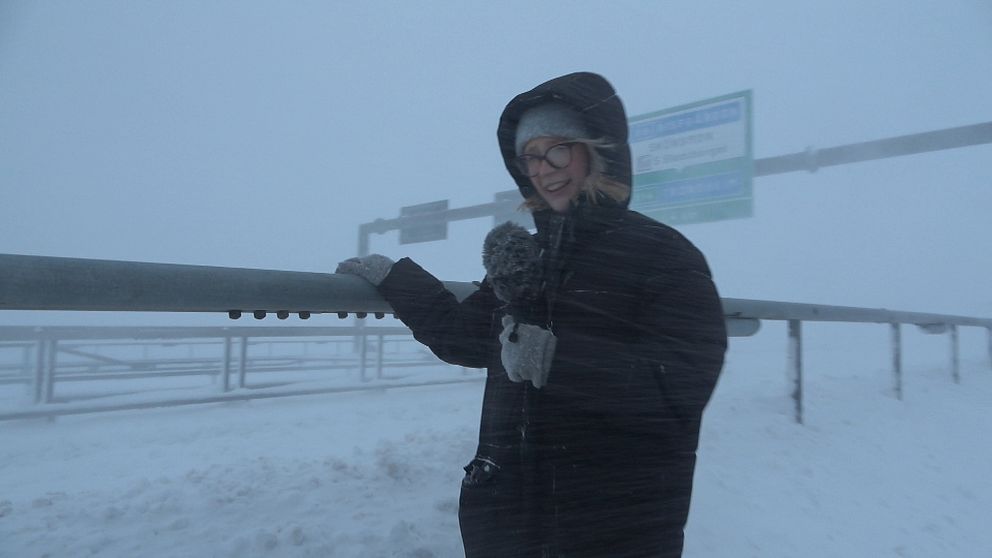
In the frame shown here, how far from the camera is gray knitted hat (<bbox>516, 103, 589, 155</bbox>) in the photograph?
5.24 ft

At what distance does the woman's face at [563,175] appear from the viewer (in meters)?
1.60

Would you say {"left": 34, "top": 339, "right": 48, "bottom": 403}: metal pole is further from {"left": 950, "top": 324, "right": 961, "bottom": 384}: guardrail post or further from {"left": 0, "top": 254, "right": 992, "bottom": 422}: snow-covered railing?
{"left": 950, "top": 324, "right": 961, "bottom": 384}: guardrail post

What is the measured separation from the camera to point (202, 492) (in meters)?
2.44

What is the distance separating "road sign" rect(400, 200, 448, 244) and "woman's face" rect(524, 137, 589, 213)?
14091 millimetres

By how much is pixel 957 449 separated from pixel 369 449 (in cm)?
423

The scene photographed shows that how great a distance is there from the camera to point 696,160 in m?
13.1

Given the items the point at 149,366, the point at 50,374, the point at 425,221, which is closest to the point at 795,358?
the point at 50,374

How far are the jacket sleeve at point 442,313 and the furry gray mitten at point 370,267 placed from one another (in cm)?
2

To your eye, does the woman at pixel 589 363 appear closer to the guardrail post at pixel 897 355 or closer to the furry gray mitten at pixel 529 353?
the furry gray mitten at pixel 529 353

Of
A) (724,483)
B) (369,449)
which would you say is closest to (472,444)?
(369,449)

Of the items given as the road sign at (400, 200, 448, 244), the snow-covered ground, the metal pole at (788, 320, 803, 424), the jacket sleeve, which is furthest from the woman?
the road sign at (400, 200, 448, 244)

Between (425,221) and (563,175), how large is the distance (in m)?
14.6

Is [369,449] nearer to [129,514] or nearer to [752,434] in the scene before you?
[129,514]

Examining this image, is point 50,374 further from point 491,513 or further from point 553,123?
point 553,123
